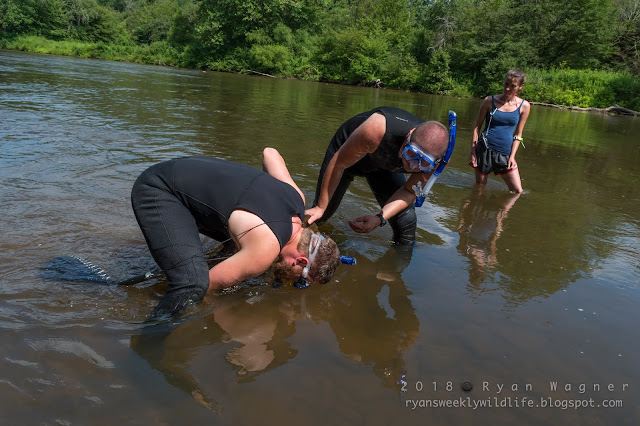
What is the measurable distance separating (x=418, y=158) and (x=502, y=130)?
399cm

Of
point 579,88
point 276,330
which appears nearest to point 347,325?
point 276,330

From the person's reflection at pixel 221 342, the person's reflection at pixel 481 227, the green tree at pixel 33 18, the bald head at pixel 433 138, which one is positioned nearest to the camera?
the person's reflection at pixel 221 342

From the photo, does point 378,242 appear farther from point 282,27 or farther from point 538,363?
point 282,27

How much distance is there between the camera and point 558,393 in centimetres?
252

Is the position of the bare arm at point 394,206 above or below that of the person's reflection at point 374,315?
above

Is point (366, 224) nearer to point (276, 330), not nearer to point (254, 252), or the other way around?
point (276, 330)

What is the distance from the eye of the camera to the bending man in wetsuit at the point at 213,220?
108 inches

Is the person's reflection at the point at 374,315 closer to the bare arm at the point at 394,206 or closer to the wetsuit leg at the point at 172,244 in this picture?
the bare arm at the point at 394,206

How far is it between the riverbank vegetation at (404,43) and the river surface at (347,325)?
29.9m

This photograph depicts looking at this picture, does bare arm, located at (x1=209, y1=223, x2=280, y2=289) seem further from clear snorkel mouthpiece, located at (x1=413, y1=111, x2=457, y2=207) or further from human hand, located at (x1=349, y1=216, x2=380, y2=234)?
clear snorkel mouthpiece, located at (x1=413, y1=111, x2=457, y2=207)

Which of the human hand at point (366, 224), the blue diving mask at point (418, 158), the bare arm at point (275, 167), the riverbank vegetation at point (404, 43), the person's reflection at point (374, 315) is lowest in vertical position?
the person's reflection at point (374, 315)

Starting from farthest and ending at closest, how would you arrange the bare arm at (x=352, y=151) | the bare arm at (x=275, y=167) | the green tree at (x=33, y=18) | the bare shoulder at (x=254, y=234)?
1. the green tree at (x=33, y=18)
2. the bare arm at (x=352, y=151)
3. the bare arm at (x=275, y=167)
4. the bare shoulder at (x=254, y=234)

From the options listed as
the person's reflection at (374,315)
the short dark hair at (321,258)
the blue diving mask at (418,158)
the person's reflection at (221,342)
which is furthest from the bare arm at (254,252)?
the blue diving mask at (418,158)

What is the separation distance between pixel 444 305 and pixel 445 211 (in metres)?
2.68
